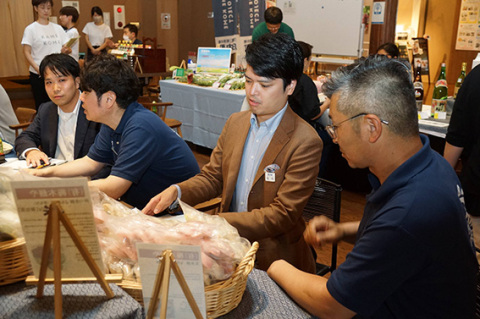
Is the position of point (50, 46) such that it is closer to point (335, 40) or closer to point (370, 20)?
point (335, 40)

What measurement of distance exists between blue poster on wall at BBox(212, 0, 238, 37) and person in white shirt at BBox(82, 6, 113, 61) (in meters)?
2.56

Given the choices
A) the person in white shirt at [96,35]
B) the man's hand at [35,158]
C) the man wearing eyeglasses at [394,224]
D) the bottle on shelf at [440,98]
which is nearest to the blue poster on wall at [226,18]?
the person in white shirt at [96,35]

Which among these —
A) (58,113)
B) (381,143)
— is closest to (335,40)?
(58,113)

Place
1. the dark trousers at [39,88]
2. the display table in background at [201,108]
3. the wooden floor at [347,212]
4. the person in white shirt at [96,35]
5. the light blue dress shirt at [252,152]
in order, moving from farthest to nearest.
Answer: the person in white shirt at [96,35] → the dark trousers at [39,88] → the display table in background at [201,108] → the wooden floor at [347,212] → the light blue dress shirt at [252,152]

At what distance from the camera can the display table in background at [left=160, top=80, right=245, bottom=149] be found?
5.51 meters

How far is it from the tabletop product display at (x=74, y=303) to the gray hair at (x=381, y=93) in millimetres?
719

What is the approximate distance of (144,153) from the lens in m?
2.30

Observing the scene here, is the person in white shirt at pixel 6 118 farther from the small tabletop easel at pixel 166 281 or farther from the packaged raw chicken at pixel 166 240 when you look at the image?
the small tabletop easel at pixel 166 281

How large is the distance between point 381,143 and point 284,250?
35.9 inches

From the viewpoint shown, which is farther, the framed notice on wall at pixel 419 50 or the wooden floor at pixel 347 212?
the framed notice on wall at pixel 419 50

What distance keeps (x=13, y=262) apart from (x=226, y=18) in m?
7.56

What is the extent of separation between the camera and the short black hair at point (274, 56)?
6.24ft

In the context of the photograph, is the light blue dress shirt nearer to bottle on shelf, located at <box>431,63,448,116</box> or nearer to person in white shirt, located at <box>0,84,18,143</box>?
bottle on shelf, located at <box>431,63,448,116</box>

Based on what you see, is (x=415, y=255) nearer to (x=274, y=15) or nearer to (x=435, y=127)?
(x=435, y=127)
